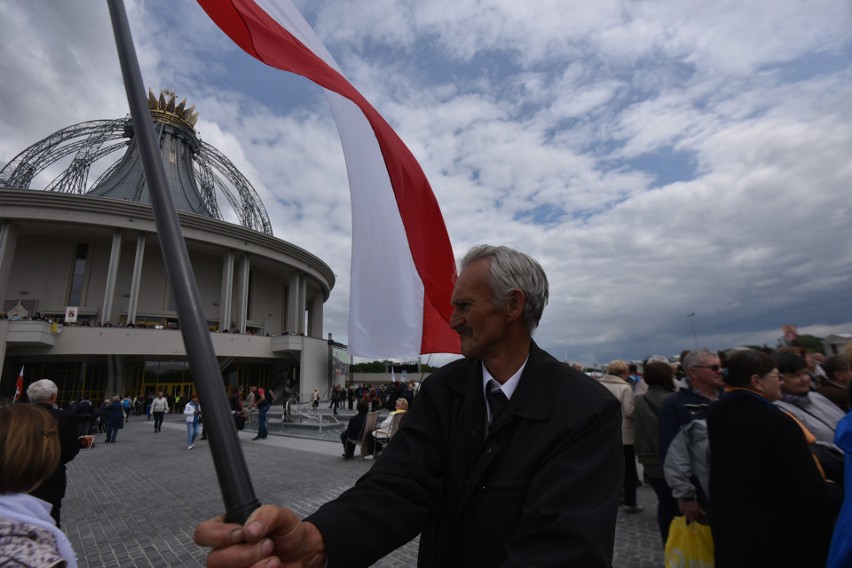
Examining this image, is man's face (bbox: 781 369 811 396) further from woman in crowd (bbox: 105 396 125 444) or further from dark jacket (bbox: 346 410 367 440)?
woman in crowd (bbox: 105 396 125 444)

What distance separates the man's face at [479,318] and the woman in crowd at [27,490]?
1847 millimetres

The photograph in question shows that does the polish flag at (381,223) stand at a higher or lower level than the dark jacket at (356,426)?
higher

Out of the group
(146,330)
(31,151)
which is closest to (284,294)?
(146,330)

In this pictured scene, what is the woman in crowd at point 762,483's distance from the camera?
243 cm

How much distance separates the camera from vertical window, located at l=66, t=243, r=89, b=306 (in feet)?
112

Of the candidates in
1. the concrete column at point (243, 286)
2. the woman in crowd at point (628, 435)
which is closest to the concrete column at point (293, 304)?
the concrete column at point (243, 286)

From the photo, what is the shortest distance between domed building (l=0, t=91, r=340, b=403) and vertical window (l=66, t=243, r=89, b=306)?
83 millimetres

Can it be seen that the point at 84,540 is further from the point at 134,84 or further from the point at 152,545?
the point at 134,84

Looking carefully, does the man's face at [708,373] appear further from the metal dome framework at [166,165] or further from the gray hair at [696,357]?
the metal dome framework at [166,165]

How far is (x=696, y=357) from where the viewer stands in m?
3.95

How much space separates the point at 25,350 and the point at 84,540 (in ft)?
104

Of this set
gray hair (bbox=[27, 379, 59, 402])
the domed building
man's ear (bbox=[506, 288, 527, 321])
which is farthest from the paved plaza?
the domed building

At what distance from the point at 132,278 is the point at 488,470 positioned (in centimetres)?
4062

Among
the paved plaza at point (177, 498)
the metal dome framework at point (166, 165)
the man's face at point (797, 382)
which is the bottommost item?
the paved plaza at point (177, 498)
